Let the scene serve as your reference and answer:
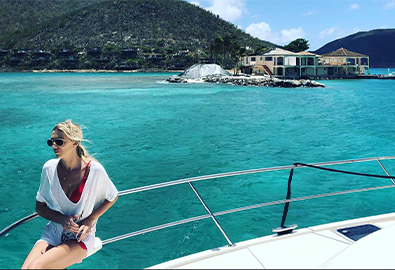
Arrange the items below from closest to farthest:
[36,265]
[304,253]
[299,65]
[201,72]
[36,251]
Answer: [36,265] < [36,251] < [304,253] < [201,72] < [299,65]

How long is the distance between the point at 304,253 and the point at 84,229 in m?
1.68

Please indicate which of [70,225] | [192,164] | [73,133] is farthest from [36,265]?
[192,164]

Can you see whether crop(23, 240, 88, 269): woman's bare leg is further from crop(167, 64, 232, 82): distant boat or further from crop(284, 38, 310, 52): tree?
crop(284, 38, 310, 52): tree

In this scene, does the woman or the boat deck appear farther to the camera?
the woman

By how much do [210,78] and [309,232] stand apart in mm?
75796

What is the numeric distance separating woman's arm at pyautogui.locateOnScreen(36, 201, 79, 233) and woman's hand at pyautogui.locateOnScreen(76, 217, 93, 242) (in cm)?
4

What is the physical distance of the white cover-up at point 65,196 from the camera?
2.98m

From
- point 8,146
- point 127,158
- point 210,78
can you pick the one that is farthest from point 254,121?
point 210,78

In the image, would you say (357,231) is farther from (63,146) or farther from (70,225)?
(63,146)

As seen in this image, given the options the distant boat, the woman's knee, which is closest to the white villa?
the distant boat

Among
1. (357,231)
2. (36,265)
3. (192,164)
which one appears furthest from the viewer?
(192,164)

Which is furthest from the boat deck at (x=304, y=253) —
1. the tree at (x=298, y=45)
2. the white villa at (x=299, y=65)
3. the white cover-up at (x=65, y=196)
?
the tree at (x=298, y=45)

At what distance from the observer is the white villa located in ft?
273

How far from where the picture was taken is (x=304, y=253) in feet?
10.2
